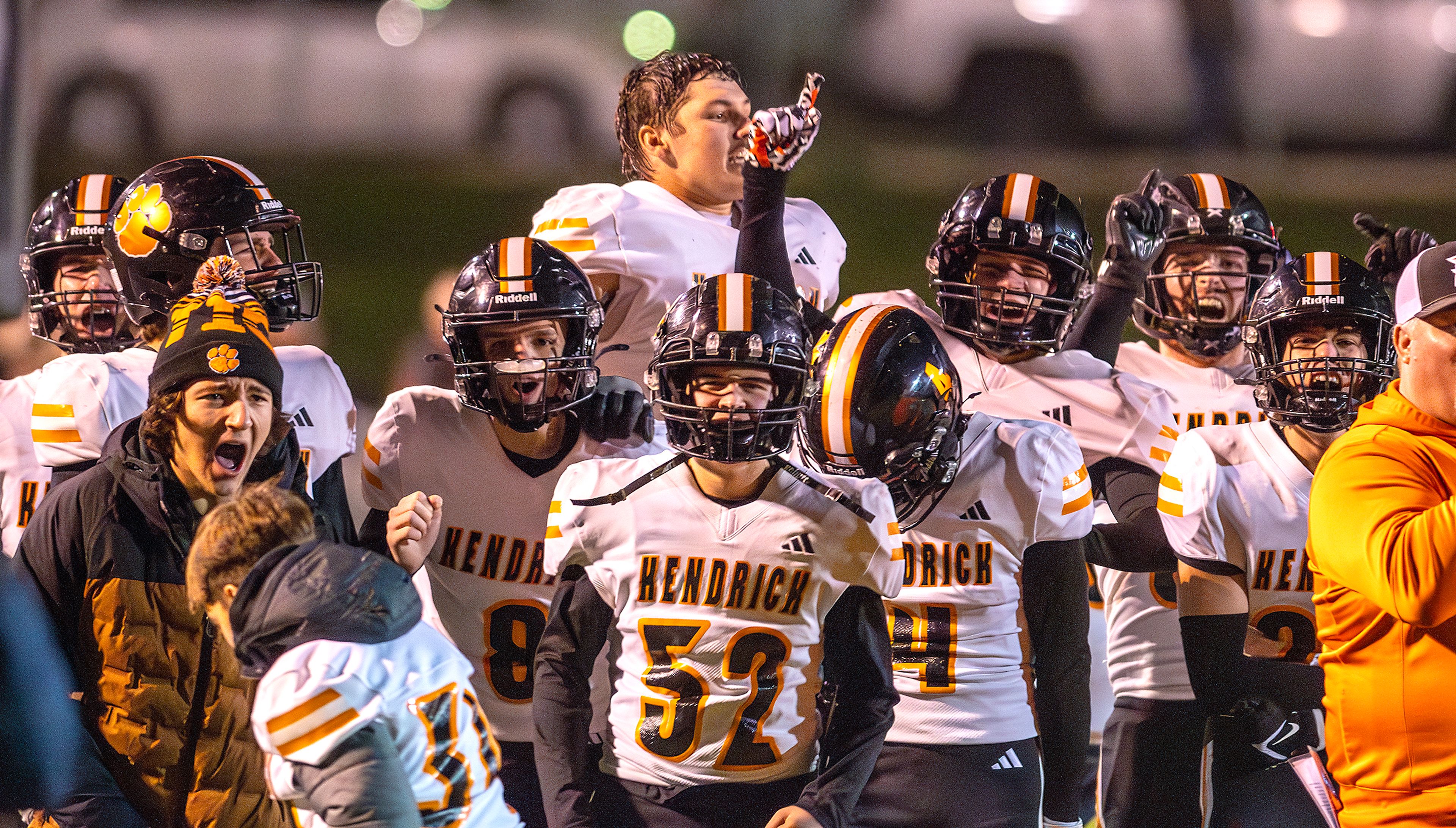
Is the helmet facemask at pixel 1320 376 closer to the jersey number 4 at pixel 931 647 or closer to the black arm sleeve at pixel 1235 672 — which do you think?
the black arm sleeve at pixel 1235 672

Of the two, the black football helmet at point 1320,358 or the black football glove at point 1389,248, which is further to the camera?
the black football glove at point 1389,248

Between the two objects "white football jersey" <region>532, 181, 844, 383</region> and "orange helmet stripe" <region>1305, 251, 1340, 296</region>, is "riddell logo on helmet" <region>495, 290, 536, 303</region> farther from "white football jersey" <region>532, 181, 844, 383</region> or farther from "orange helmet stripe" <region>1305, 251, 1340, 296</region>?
"orange helmet stripe" <region>1305, 251, 1340, 296</region>

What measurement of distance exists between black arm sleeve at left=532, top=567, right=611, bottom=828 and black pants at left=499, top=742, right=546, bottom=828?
0.45 metres

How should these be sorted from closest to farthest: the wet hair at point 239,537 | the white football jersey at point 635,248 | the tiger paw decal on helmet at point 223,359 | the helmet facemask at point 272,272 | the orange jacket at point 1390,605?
the orange jacket at point 1390,605, the wet hair at point 239,537, the tiger paw decal on helmet at point 223,359, the helmet facemask at point 272,272, the white football jersey at point 635,248

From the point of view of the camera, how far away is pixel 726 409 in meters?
3.12

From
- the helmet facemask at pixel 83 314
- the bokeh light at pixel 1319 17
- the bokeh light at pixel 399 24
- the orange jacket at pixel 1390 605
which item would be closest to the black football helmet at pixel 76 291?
the helmet facemask at pixel 83 314

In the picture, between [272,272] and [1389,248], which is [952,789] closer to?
[272,272]

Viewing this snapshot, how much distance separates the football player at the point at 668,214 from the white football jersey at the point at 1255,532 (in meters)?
1.21

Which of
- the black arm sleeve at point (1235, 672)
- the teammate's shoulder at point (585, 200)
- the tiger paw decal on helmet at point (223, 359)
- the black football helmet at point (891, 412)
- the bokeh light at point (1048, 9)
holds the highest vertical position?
the bokeh light at point (1048, 9)

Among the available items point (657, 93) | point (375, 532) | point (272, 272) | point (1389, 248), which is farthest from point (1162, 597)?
point (272, 272)

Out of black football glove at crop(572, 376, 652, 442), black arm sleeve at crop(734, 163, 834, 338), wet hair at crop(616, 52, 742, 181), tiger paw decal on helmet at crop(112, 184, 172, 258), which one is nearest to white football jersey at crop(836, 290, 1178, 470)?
black arm sleeve at crop(734, 163, 834, 338)

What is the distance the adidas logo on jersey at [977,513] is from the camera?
3.45 m

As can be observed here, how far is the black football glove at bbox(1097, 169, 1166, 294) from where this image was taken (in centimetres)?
450

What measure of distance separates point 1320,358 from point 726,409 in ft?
5.04
